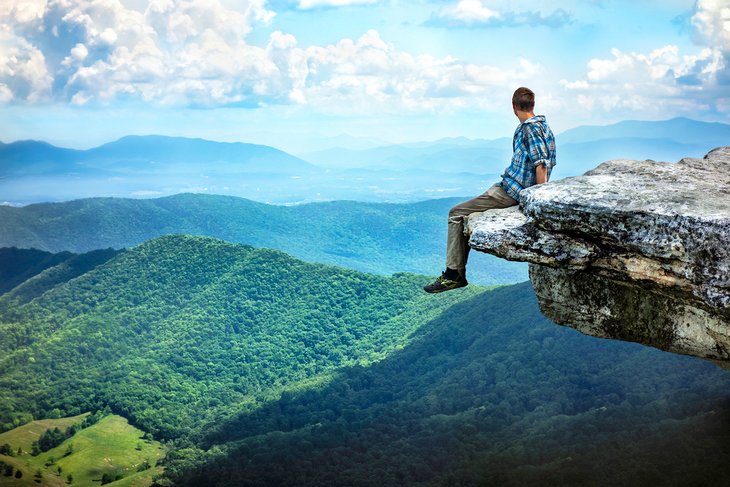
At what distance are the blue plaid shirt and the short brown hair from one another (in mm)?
233

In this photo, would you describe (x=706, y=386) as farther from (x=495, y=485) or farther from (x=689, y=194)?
(x=689, y=194)

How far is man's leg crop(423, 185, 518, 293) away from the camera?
12766 mm

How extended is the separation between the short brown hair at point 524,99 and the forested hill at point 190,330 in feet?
247

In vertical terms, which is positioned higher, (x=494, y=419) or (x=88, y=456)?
(x=494, y=419)

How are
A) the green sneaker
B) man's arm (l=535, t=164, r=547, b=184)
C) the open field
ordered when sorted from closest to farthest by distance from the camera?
man's arm (l=535, t=164, r=547, b=184) < the green sneaker < the open field

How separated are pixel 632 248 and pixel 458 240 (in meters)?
3.23

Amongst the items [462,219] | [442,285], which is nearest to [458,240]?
[462,219]

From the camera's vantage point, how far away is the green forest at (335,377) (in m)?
49.6

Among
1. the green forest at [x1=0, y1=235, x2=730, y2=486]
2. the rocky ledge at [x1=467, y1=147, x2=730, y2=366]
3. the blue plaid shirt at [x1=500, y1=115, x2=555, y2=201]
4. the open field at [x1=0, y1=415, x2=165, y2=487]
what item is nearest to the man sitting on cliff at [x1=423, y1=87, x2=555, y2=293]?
the blue plaid shirt at [x1=500, y1=115, x2=555, y2=201]

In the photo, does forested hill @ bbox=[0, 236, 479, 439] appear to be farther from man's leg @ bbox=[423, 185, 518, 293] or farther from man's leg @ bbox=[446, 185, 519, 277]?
man's leg @ bbox=[446, 185, 519, 277]

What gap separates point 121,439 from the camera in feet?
261

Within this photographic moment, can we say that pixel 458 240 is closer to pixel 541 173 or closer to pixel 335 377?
pixel 541 173

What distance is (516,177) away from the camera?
12812mm

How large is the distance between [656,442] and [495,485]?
37.4 ft
